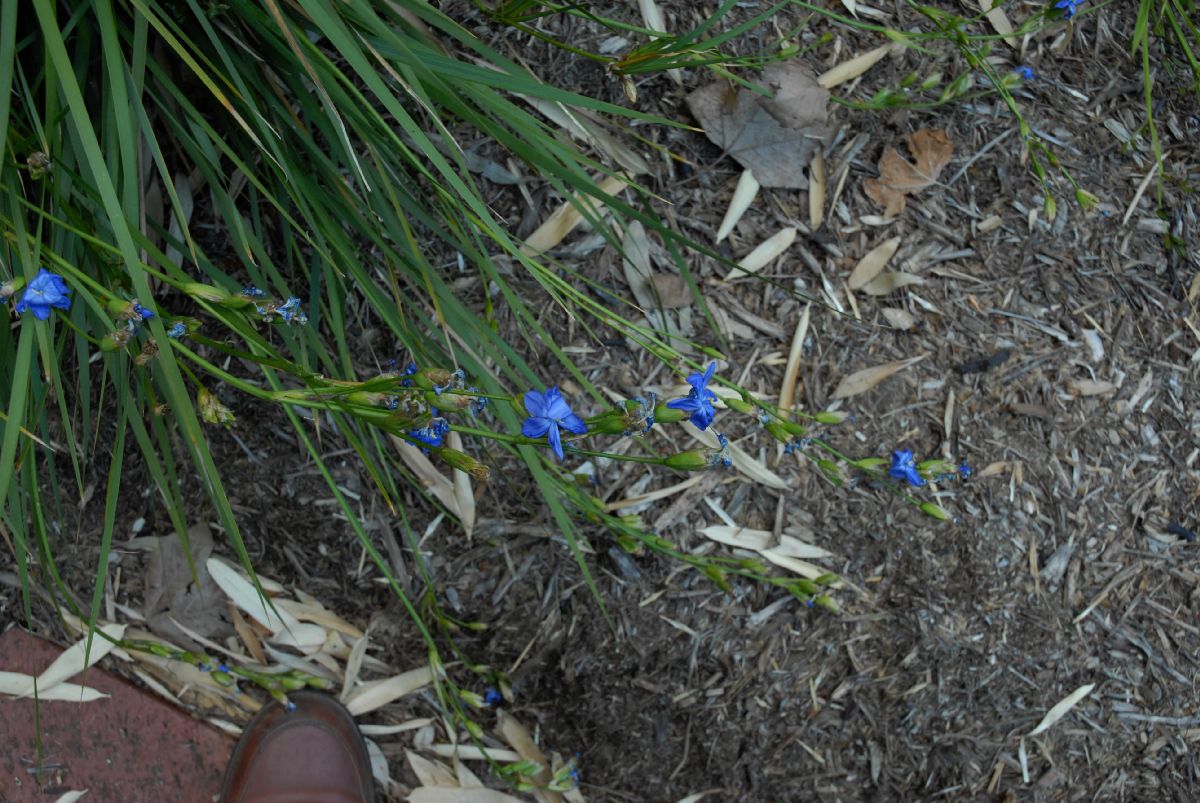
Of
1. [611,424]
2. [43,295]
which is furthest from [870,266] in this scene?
[43,295]

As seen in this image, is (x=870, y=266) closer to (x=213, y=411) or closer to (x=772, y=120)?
(x=772, y=120)

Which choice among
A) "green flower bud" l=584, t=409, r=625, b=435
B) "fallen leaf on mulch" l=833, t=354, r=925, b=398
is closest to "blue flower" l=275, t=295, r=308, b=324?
"green flower bud" l=584, t=409, r=625, b=435

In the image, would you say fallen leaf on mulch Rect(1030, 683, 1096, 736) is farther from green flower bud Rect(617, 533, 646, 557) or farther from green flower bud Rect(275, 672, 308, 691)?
green flower bud Rect(275, 672, 308, 691)

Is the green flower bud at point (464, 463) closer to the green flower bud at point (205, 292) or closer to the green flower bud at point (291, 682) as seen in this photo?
the green flower bud at point (205, 292)

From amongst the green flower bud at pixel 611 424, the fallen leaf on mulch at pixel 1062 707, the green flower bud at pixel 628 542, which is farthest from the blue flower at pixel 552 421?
the fallen leaf on mulch at pixel 1062 707

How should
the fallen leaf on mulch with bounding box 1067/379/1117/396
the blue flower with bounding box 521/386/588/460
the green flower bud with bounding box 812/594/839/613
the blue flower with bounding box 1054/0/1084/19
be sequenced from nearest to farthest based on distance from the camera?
the blue flower with bounding box 521/386/588/460, the blue flower with bounding box 1054/0/1084/19, the green flower bud with bounding box 812/594/839/613, the fallen leaf on mulch with bounding box 1067/379/1117/396

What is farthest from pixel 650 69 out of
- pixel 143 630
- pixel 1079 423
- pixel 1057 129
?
pixel 143 630
